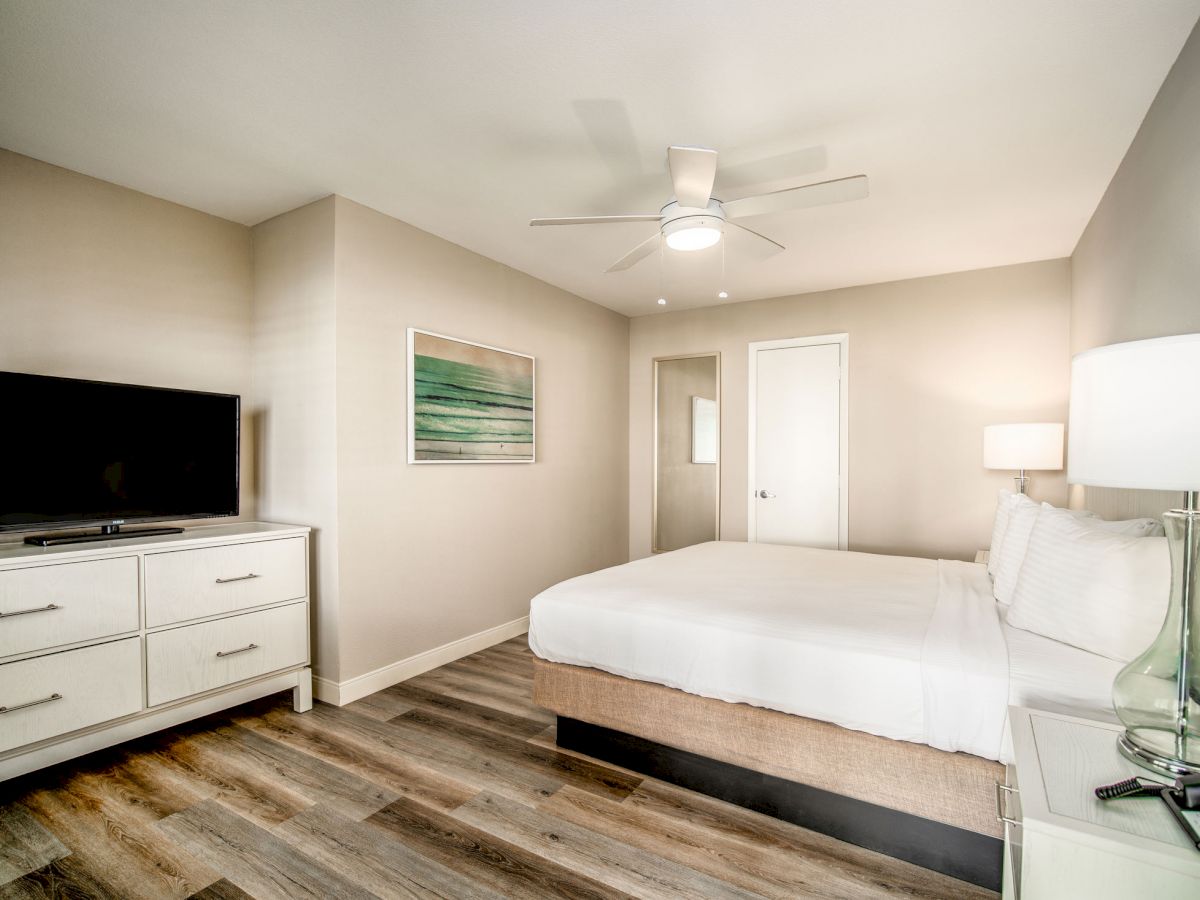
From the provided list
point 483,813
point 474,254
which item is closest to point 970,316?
point 474,254

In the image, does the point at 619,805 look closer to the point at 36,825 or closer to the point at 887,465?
the point at 36,825

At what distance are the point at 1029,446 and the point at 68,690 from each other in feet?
15.6

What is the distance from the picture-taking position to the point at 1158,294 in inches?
84.7

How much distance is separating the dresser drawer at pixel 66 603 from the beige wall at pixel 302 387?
841mm

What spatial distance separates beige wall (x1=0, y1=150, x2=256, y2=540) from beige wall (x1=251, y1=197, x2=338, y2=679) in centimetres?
14

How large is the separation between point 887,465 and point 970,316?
3.90 ft

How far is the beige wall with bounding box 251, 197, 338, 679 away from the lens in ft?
9.96

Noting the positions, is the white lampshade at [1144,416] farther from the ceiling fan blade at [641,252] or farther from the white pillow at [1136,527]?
the ceiling fan blade at [641,252]

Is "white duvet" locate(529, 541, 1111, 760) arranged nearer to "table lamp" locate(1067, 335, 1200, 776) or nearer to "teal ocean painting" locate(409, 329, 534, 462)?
"table lamp" locate(1067, 335, 1200, 776)

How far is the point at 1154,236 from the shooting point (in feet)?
7.22

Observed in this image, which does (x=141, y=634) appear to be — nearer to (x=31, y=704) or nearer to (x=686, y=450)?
(x=31, y=704)

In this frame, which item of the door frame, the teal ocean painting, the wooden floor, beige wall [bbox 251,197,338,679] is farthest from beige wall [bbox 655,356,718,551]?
beige wall [bbox 251,197,338,679]

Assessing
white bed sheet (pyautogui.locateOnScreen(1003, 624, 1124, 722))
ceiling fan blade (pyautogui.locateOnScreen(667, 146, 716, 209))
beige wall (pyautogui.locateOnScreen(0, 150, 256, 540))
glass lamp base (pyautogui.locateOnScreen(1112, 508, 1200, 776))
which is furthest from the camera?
beige wall (pyautogui.locateOnScreen(0, 150, 256, 540))

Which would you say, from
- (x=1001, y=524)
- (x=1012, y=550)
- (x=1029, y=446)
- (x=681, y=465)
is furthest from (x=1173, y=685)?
(x=681, y=465)
